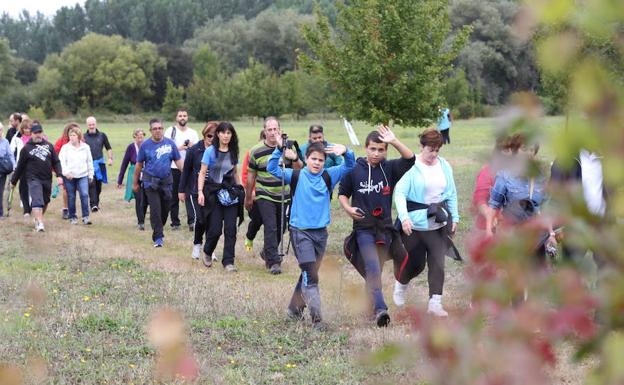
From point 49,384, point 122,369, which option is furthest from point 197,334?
point 49,384

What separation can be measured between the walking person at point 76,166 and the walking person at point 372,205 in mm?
8940

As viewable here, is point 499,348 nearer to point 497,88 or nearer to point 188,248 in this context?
point 188,248

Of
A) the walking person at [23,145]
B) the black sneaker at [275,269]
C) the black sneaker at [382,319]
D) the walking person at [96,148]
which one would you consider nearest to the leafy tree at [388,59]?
the walking person at [96,148]

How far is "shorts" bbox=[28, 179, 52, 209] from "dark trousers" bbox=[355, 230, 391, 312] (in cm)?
830

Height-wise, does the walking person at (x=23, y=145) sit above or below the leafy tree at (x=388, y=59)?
below

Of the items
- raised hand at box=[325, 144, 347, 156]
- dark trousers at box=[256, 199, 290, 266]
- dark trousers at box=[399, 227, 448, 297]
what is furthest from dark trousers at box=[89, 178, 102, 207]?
dark trousers at box=[399, 227, 448, 297]

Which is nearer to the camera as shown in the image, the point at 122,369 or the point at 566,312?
the point at 566,312

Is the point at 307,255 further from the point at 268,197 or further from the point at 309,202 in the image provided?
the point at 268,197

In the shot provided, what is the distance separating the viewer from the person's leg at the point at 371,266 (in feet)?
27.2

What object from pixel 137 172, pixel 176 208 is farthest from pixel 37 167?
pixel 176 208

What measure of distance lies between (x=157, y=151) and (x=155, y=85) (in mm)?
99608

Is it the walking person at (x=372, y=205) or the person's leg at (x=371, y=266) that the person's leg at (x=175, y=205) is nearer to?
the walking person at (x=372, y=205)

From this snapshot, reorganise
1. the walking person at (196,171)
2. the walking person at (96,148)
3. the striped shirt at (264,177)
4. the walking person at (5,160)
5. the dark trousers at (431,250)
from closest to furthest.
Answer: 1. the dark trousers at (431,250)
2. the striped shirt at (264,177)
3. the walking person at (196,171)
4. the walking person at (5,160)
5. the walking person at (96,148)

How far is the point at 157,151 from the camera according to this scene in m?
14.1
